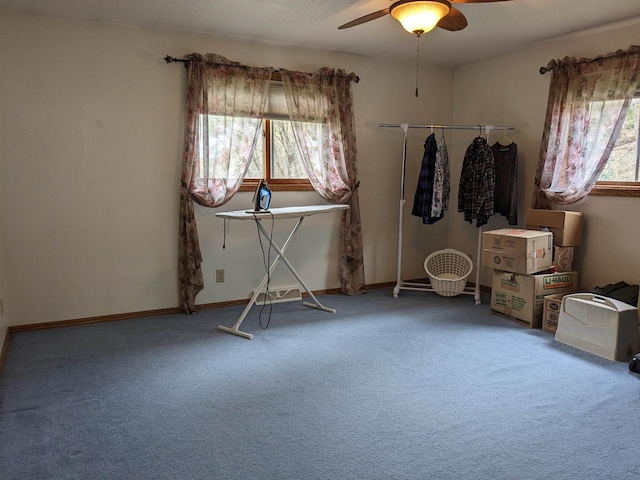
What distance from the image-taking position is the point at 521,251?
3.59 m

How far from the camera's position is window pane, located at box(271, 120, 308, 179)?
429cm

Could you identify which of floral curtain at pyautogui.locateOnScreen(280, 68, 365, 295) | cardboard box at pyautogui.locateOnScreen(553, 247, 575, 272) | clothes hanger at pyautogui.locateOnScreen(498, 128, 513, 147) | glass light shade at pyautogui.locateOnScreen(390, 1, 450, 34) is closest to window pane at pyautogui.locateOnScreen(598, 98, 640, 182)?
cardboard box at pyautogui.locateOnScreen(553, 247, 575, 272)

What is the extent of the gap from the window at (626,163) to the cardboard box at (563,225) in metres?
0.28

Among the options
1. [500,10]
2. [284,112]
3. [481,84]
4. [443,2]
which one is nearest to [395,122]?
[481,84]

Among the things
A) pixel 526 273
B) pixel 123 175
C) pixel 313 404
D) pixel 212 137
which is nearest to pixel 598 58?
pixel 526 273

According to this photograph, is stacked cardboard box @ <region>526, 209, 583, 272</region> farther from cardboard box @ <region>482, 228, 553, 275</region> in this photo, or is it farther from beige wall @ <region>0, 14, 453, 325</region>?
beige wall @ <region>0, 14, 453, 325</region>

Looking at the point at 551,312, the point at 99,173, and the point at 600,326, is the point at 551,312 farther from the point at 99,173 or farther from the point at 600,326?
the point at 99,173

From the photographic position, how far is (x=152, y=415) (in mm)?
2303

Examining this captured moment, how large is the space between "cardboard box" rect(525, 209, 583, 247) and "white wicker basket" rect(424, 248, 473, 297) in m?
0.88

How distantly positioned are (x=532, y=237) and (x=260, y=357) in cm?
212

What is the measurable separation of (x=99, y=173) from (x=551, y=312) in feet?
11.3

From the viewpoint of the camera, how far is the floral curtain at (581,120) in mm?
3520

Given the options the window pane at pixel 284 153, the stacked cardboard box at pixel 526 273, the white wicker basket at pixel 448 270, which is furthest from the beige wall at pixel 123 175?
the white wicker basket at pixel 448 270

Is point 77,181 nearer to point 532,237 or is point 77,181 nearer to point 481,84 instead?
point 532,237
